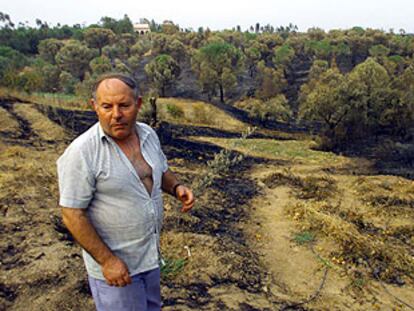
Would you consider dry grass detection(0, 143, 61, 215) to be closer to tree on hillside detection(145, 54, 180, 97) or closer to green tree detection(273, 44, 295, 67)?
tree on hillside detection(145, 54, 180, 97)

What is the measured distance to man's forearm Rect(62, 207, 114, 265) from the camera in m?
1.51

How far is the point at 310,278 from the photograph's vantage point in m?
4.47

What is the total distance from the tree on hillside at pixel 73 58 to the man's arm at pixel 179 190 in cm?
2968

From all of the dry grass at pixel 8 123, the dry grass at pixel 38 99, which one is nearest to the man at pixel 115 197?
the dry grass at pixel 8 123

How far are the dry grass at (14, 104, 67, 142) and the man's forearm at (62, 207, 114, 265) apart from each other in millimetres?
8246

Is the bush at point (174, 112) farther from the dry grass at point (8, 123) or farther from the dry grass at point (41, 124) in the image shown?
the dry grass at point (8, 123)

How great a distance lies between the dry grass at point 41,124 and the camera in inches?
371

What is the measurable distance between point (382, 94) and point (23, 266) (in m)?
13.7

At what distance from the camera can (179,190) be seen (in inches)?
80.5

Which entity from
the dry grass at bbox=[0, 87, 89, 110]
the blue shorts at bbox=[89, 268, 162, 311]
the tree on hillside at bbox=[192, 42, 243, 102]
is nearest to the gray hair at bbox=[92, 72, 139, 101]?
the blue shorts at bbox=[89, 268, 162, 311]

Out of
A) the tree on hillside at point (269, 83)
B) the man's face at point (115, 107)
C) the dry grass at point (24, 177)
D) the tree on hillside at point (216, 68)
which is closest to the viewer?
the man's face at point (115, 107)

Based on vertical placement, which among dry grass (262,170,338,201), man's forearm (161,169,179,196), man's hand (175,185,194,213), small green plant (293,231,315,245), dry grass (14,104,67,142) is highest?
man's forearm (161,169,179,196)

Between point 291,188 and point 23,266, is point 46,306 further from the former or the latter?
point 291,188

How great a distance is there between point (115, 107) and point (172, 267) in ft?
8.97
